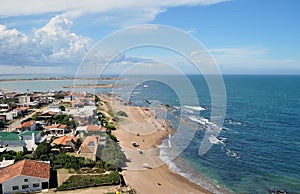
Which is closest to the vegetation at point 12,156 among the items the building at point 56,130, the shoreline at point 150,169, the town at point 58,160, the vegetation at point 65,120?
the town at point 58,160

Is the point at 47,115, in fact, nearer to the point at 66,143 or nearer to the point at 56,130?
the point at 56,130

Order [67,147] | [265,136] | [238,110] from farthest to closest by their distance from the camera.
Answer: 1. [238,110]
2. [265,136]
3. [67,147]

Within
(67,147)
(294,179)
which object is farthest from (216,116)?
(67,147)

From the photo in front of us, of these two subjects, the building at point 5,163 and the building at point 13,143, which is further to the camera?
the building at point 13,143

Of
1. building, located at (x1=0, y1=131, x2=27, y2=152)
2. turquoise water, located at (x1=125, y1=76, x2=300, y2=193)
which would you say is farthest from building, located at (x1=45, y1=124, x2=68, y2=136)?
turquoise water, located at (x1=125, y1=76, x2=300, y2=193)

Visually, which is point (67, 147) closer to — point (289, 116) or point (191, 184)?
point (191, 184)

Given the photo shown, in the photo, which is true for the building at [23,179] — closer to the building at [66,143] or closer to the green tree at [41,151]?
the green tree at [41,151]
